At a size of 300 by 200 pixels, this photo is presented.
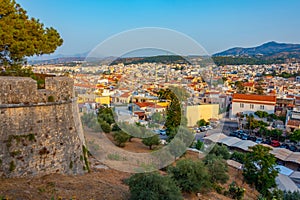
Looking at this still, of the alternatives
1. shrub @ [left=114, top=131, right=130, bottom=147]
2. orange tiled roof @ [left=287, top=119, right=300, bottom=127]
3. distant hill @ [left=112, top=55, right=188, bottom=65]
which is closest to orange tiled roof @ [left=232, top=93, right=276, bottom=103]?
orange tiled roof @ [left=287, top=119, right=300, bottom=127]

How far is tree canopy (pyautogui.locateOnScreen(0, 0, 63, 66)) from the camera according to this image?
7703 mm

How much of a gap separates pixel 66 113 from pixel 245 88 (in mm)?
47893

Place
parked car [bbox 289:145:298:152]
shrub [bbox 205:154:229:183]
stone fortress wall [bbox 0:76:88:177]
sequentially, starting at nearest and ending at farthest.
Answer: stone fortress wall [bbox 0:76:88:177], shrub [bbox 205:154:229:183], parked car [bbox 289:145:298:152]

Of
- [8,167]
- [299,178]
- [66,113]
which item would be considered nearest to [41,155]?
[8,167]

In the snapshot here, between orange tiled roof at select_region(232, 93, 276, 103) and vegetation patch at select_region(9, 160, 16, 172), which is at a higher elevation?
vegetation patch at select_region(9, 160, 16, 172)

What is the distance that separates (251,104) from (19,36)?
90.2 feet

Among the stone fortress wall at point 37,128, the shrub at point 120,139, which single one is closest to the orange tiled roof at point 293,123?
the shrub at point 120,139

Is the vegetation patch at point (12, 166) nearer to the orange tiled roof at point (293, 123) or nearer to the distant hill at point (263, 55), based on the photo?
the orange tiled roof at point (293, 123)

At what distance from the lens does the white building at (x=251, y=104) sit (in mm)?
29666

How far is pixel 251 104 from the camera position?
30.3 m

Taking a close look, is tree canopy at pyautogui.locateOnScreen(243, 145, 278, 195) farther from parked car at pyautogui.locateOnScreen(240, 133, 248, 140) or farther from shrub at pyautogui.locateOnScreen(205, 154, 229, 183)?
parked car at pyautogui.locateOnScreen(240, 133, 248, 140)

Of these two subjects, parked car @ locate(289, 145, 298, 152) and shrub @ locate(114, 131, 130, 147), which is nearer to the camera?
shrub @ locate(114, 131, 130, 147)

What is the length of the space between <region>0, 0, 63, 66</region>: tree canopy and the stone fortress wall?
8.48 ft

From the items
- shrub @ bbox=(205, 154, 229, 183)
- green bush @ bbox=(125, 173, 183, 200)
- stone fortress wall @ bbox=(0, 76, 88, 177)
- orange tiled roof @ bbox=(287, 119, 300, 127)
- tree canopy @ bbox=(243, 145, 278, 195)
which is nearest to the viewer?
green bush @ bbox=(125, 173, 183, 200)
